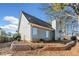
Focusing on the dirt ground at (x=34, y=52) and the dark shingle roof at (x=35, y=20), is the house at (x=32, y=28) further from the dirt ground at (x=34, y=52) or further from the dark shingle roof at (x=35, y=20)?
the dirt ground at (x=34, y=52)

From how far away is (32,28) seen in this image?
174cm

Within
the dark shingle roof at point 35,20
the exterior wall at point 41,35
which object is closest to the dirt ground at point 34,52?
the exterior wall at point 41,35

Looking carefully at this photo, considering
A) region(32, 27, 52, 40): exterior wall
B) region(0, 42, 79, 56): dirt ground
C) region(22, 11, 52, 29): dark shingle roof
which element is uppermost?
region(22, 11, 52, 29): dark shingle roof

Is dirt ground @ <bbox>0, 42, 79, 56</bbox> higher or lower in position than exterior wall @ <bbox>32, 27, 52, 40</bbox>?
lower

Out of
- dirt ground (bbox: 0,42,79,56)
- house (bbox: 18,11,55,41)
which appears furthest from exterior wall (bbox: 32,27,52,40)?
dirt ground (bbox: 0,42,79,56)

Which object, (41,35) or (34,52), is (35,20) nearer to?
(41,35)

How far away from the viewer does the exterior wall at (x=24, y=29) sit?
1.72 meters

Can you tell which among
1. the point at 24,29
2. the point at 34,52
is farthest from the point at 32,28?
the point at 34,52

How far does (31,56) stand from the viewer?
1.71m

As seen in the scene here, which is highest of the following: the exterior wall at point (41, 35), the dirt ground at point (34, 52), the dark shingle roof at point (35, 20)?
the dark shingle roof at point (35, 20)

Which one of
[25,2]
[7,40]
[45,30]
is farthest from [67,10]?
[7,40]

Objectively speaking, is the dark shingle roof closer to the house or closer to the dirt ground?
the house

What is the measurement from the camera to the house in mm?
1722

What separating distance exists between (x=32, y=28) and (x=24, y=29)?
0.08 metres
